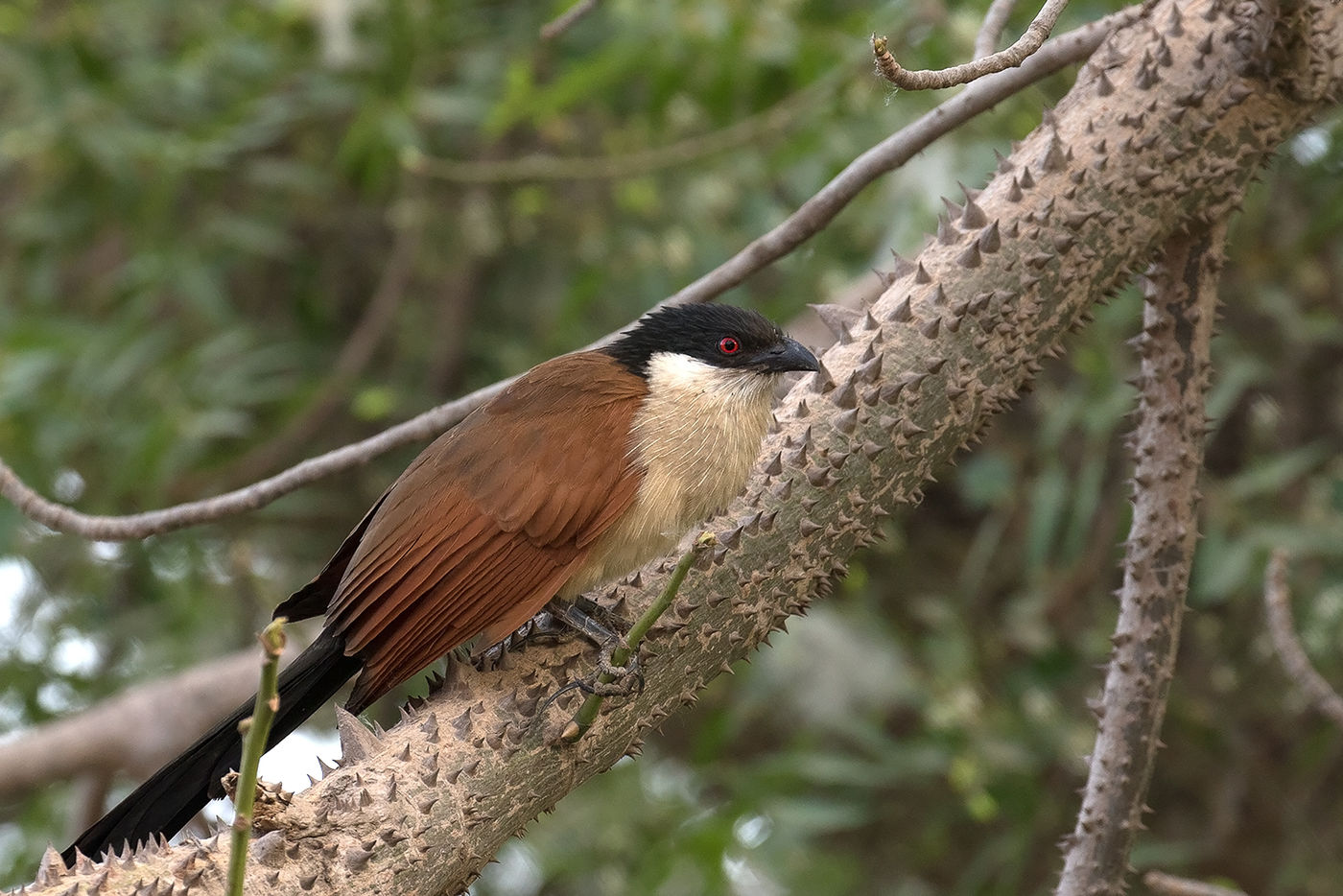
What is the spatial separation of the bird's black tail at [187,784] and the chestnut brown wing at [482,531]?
0.22 feet

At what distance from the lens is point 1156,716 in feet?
5.63

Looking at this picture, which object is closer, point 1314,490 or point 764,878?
point 1314,490

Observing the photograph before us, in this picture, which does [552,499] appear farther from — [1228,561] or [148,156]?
[148,156]

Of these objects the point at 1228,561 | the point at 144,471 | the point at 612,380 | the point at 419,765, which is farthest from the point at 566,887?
the point at 419,765

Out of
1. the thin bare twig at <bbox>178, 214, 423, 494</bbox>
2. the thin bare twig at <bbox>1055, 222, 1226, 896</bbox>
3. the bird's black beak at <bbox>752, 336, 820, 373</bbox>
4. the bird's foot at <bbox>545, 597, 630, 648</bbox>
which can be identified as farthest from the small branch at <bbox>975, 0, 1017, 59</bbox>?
the thin bare twig at <bbox>178, 214, 423, 494</bbox>

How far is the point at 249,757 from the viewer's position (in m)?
0.95

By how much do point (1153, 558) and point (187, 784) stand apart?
Result: 1.17 m

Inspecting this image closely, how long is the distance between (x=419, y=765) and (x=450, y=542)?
39cm

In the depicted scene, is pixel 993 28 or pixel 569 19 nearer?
pixel 993 28

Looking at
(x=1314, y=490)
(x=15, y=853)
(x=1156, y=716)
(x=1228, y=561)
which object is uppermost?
(x=15, y=853)

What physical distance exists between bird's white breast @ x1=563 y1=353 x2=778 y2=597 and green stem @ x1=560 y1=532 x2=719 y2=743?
0.35 meters

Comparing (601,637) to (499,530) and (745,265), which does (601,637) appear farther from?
(745,265)

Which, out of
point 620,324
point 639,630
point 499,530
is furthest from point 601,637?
point 620,324

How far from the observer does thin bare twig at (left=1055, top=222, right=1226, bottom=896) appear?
1.70 m
